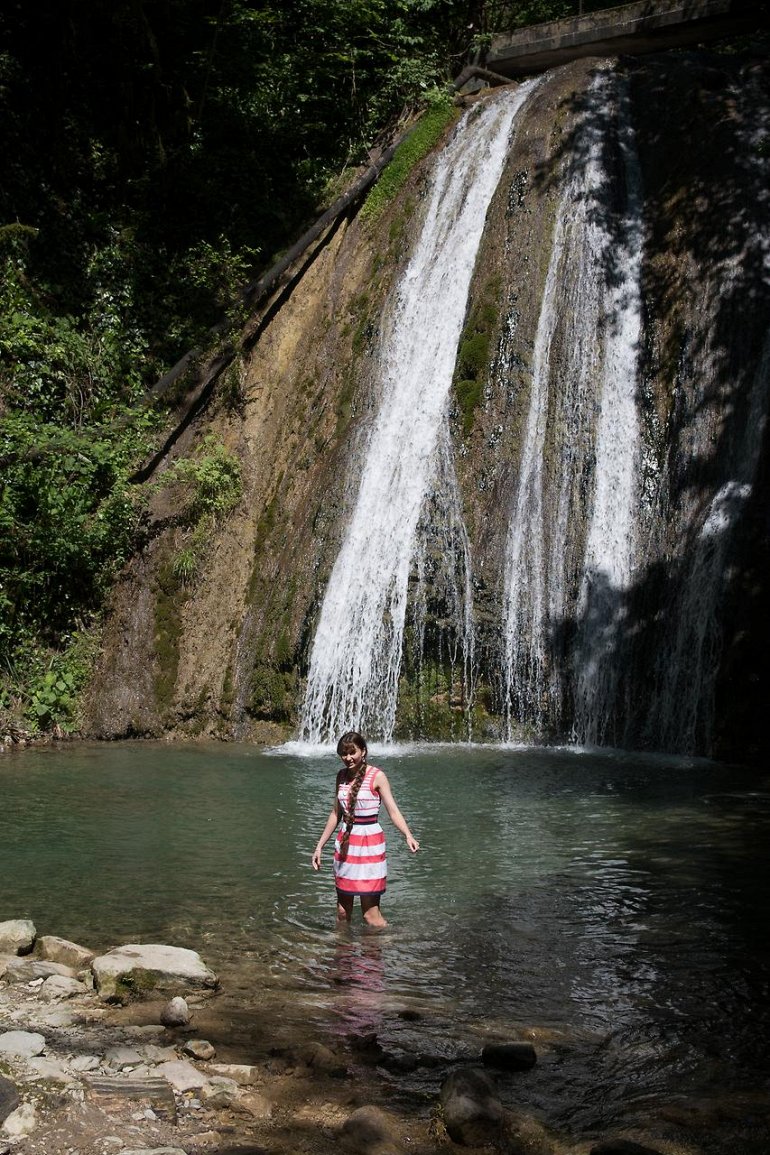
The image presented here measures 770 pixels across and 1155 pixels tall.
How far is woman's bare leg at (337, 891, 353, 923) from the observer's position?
6.12 meters

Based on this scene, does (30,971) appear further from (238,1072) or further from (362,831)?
(362,831)

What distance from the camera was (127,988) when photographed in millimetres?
4871

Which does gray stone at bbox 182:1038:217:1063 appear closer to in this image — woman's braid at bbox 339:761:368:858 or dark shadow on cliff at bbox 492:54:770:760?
woman's braid at bbox 339:761:368:858

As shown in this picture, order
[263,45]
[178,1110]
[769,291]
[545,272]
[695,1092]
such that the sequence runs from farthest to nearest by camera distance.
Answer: [263,45]
[545,272]
[769,291]
[695,1092]
[178,1110]

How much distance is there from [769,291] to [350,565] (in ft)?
20.3

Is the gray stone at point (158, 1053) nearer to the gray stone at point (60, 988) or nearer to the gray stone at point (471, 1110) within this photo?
the gray stone at point (60, 988)

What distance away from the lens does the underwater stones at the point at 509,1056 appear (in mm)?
4121

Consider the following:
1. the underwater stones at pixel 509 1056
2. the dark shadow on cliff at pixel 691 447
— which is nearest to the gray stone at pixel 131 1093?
the underwater stones at pixel 509 1056

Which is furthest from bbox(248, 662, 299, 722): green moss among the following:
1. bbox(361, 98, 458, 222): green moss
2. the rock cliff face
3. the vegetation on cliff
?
bbox(361, 98, 458, 222): green moss

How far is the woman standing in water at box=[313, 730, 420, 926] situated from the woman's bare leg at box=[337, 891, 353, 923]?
0.04 feet

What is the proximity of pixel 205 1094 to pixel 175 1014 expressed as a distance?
0.68 meters

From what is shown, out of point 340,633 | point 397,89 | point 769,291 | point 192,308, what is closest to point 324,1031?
point 340,633

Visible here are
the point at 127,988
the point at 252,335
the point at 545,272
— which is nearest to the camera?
the point at 127,988

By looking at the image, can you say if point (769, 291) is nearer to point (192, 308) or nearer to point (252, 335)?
point (252, 335)
